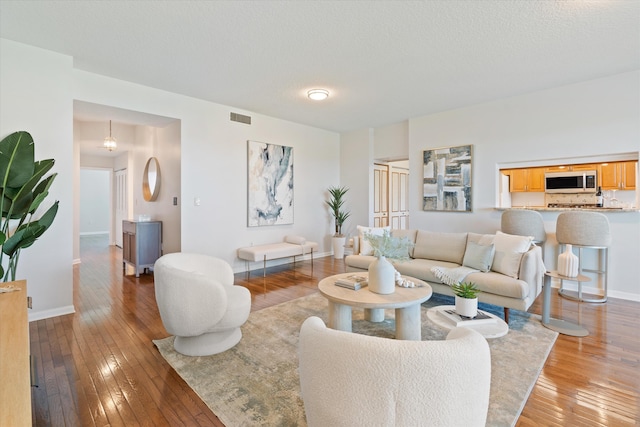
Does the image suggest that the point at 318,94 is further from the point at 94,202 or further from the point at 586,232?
the point at 94,202

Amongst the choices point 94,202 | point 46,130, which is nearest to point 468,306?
point 46,130

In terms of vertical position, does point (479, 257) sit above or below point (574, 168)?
A: below

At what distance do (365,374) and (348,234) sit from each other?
6349mm

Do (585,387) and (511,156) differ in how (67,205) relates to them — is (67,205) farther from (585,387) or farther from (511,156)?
(511,156)

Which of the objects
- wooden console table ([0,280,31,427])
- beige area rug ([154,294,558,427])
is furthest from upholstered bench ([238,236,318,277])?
wooden console table ([0,280,31,427])

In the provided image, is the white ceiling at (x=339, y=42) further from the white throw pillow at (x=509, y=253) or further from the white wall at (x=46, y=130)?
the white throw pillow at (x=509, y=253)

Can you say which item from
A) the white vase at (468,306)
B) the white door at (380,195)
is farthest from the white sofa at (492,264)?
the white door at (380,195)

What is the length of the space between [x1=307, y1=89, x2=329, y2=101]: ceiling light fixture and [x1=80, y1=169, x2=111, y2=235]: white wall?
9916 mm

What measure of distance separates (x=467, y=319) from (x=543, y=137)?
12.1 feet

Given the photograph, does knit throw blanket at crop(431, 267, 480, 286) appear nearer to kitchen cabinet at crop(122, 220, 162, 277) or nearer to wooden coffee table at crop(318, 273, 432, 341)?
wooden coffee table at crop(318, 273, 432, 341)

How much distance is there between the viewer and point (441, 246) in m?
4.10

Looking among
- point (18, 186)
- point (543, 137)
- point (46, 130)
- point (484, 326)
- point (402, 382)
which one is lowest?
point (484, 326)

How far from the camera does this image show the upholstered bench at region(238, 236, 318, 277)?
504cm

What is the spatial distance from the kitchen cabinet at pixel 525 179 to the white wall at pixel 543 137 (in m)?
0.46
